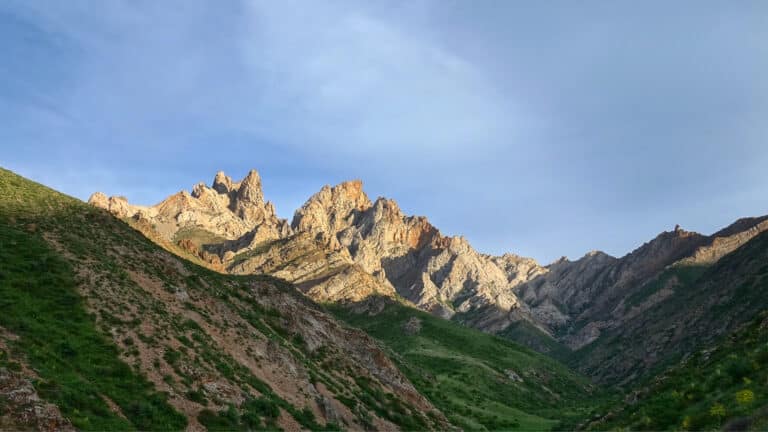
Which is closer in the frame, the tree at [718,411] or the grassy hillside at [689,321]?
the tree at [718,411]

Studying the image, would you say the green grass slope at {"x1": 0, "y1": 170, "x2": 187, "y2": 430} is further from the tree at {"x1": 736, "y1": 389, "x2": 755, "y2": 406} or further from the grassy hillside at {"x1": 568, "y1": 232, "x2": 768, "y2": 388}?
the grassy hillside at {"x1": 568, "y1": 232, "x2": 768, "y2": 388}

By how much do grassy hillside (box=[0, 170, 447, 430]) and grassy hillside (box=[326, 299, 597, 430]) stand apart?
52.4 feet

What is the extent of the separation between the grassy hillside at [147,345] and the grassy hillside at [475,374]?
52.4ft

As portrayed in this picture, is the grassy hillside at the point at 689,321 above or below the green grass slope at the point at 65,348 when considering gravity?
above

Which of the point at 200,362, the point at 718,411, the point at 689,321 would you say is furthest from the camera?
the point at 689,321

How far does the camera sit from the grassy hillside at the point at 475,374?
76.6 meters

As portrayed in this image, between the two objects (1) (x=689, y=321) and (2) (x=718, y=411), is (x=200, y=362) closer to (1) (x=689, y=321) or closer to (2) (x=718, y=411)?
(2) (x=718, y=411)

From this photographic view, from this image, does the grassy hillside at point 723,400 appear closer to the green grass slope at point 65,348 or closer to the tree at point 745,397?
the tree at point 745,397

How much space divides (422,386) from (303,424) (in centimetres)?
4499

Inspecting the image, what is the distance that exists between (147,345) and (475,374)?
7975 centimetres

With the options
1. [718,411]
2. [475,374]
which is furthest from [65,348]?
[475,374]

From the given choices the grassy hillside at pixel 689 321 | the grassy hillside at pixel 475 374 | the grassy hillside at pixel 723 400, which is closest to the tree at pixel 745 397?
the grassy hillside at pixel 723 400

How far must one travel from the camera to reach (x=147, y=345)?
112 feet

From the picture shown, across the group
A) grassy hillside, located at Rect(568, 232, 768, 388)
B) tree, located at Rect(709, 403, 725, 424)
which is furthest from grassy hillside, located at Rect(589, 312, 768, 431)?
grassy hillside, located at Rect(568, 232, 768, 388)
